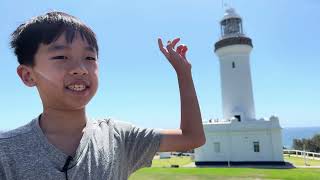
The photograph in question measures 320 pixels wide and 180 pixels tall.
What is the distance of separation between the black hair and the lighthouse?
21.6m

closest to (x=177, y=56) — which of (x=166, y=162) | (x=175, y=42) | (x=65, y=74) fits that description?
(x=175, y=42)

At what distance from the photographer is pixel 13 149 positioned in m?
1.28

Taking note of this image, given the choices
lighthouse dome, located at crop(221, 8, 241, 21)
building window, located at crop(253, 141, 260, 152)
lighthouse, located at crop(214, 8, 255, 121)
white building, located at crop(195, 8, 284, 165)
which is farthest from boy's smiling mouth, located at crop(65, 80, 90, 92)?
lighthouse dome, located at crop(221, 8, 241, 21)

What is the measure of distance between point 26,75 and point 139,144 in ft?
1.82

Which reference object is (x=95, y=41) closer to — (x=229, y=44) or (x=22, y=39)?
(x=22, y=39)

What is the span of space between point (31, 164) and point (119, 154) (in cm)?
36

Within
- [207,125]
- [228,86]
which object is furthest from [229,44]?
[207,125]

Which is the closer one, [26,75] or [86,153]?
[86,153]

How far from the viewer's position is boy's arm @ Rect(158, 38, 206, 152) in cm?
158

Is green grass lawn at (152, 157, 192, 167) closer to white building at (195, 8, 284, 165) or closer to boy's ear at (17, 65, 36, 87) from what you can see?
white building at (195, 8, 284, 165)

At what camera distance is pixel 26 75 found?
148 cm

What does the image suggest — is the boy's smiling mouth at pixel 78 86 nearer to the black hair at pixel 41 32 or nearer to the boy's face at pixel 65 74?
the boy's face at pixel 65 74

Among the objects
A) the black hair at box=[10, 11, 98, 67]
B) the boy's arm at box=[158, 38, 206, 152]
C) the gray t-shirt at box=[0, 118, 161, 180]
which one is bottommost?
the gray t-shirt at box=[0, 118, 161, 180]

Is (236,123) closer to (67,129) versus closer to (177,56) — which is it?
(177,56)
